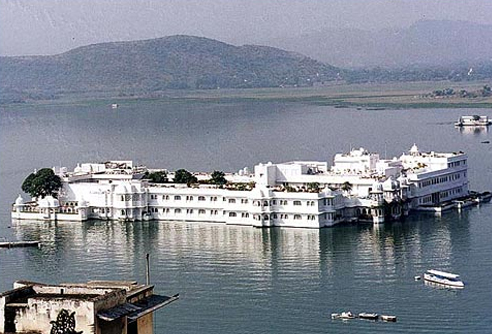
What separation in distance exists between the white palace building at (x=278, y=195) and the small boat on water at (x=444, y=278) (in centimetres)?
464

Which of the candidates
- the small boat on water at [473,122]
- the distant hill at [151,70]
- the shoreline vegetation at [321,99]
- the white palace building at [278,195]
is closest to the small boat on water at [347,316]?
the white palace building at [278,195]

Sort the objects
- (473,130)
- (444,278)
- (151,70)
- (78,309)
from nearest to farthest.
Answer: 1. (78,309)
2. (444,278)
3. (473,130)
4. (151,70)

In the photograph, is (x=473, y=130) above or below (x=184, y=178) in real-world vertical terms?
above

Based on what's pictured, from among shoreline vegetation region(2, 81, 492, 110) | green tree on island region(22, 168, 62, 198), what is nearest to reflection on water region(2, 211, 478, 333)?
green tree on island region(22, 168, 62, 198)

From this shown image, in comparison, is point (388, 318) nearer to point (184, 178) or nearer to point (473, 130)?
point (184, 178)

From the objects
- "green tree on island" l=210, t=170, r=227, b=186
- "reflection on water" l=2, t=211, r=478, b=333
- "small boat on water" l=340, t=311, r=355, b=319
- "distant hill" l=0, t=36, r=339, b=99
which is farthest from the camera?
"distant hill" l=0, t=36, r=339, b=99

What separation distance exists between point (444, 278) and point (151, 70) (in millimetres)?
99551

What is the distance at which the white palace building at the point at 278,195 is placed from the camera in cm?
1992

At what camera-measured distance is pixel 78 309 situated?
584 centimetres

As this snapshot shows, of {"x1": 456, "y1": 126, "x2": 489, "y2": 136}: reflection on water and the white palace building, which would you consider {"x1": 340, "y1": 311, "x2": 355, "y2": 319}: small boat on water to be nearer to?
the white palace building

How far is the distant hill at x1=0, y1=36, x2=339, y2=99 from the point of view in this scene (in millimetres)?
107938

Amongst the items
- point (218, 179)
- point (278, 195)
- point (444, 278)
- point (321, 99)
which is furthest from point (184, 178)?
point (321, 99)

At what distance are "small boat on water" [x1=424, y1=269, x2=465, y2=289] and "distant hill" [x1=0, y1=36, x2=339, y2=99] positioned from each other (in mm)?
87266

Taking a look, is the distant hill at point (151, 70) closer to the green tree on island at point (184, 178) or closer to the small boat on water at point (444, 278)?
the green tree on island at point (184, 178)
